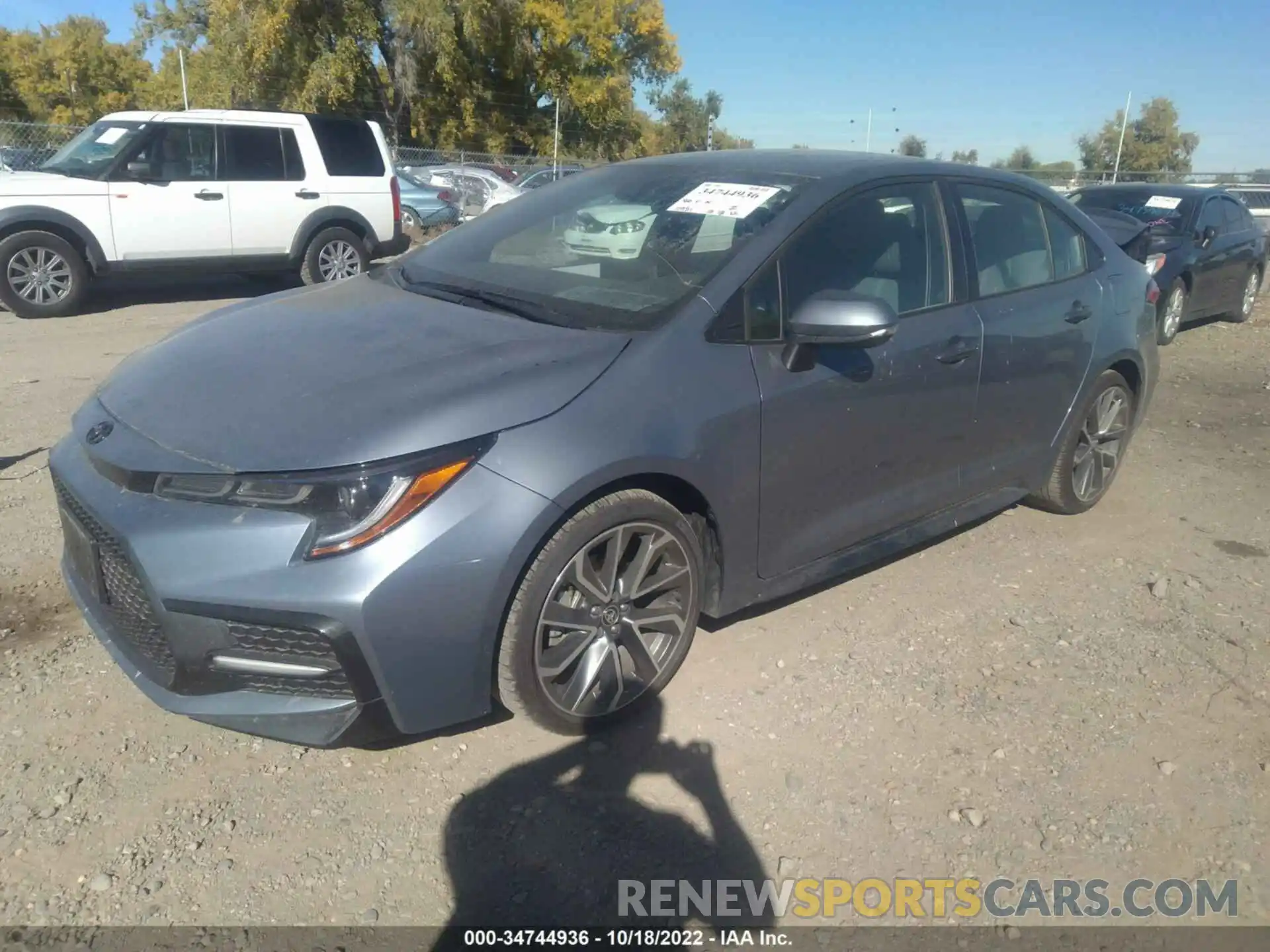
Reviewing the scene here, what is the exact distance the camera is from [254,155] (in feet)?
32.9

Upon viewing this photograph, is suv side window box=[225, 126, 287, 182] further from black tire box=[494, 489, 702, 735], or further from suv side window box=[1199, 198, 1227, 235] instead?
suv side window box=[1199, 198, 1227, 235]

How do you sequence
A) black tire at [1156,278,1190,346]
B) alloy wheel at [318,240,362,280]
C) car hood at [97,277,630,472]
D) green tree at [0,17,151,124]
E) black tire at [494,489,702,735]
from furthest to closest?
green tree at [0,17,151,124] < alloy wheel at [318,240,362,280] < black tire at [1156,278,1190,346] < black tire at [494,489,702,735] < car hood at [97,277,630,472]

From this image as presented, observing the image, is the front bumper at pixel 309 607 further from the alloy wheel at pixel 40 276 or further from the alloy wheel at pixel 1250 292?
the alloy wheel at pixel 1250 292

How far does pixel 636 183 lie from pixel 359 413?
5.95 ft

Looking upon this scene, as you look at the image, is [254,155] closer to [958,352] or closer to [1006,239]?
[1006,239]

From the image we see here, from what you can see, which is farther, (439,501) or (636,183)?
(636,183)

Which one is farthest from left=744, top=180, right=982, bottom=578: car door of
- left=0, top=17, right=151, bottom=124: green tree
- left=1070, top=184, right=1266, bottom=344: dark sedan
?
left=0, top=17, right=151, bottom=124: green tree

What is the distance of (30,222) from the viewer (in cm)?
879

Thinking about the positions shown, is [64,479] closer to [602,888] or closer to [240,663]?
[240,663]

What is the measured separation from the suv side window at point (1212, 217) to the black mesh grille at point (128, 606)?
1049cm

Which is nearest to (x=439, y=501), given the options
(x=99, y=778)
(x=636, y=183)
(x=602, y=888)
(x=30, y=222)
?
(x=602, y=888)

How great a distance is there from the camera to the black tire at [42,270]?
881 centimetres

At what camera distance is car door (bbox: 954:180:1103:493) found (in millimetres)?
4020

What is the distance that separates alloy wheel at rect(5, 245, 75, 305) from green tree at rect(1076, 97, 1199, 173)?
214 feet
